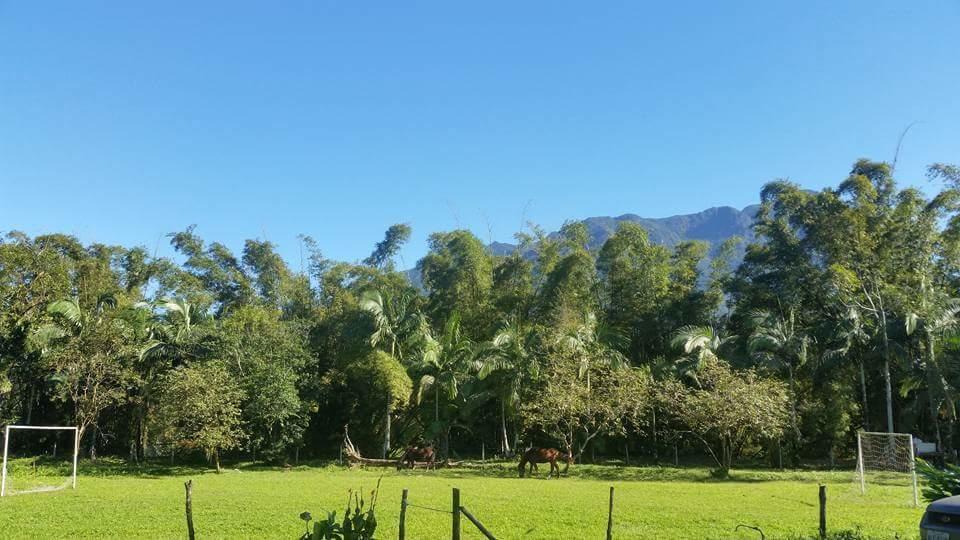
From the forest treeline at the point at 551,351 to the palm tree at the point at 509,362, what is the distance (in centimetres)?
9

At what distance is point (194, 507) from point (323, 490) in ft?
14.0

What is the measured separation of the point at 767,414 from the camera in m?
23.5

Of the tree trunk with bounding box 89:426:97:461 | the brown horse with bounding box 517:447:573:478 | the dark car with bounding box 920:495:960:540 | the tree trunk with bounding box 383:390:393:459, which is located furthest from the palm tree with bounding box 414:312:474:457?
the dark car with bounding box 920:495:960:540

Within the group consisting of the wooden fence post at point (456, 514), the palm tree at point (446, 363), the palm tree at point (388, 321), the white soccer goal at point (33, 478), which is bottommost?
the white soccer goal at point (33, 478)

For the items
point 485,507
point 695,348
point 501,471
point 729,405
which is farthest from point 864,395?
point 485,507

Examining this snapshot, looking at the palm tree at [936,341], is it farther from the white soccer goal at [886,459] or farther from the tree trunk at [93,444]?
the tree trunk at [93,444]

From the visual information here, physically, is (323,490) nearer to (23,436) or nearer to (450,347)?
(450,347)

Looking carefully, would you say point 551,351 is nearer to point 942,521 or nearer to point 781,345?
point 781,345

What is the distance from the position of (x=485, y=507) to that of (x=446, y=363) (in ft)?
49.1

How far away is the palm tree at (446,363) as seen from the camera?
28.1m

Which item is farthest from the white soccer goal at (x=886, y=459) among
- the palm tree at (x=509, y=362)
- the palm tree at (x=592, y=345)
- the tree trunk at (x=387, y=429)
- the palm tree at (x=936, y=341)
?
the tree trunk at (x=387, y=429)

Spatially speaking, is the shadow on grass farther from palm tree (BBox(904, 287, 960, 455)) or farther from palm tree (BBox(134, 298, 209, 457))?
palm tree (BBox(904, 287, 960, 455))

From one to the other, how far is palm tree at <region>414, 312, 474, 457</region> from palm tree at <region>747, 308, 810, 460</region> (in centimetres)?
1176

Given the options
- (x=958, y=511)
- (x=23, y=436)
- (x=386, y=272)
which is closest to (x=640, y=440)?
(x=386, y=272)
